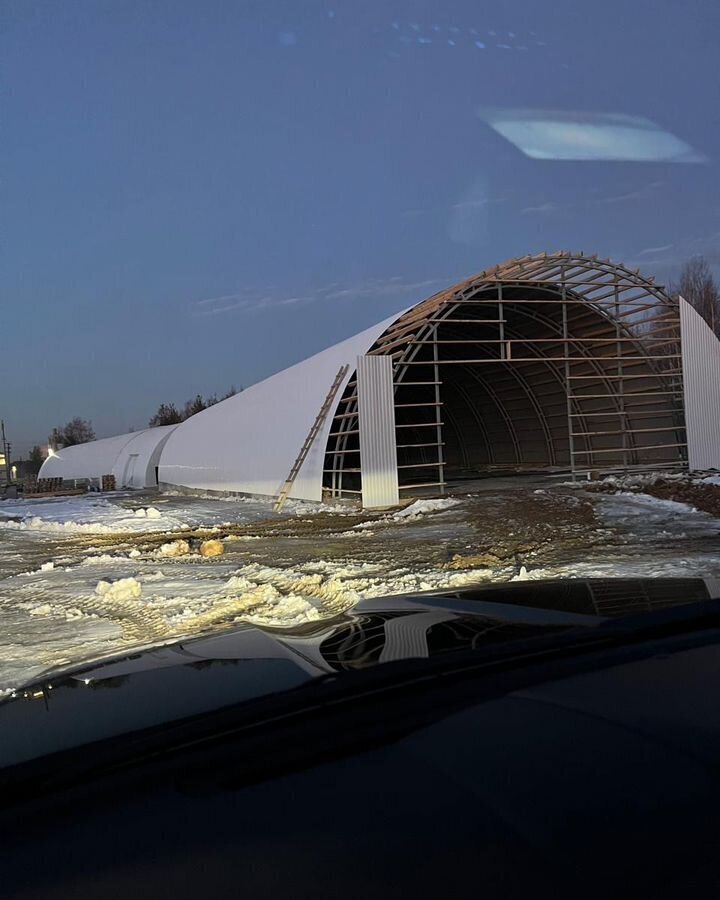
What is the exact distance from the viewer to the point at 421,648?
96.0 inches

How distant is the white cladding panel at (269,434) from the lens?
69.6 feet

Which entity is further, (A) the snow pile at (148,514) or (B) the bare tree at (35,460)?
(B) the bare tree at (35,460)

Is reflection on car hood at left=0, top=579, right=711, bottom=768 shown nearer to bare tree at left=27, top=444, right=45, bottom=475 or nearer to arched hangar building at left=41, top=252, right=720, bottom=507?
arched hangar building at left=41, top=252, right=720, bottom=507

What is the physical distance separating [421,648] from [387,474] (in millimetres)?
17084

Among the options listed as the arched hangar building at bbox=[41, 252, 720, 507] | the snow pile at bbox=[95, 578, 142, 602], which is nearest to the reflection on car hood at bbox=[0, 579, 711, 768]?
the snow pile at bbox=[95, 578, 142, 602]

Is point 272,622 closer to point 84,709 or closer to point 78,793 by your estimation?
point 84,709

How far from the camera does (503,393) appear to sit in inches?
1187

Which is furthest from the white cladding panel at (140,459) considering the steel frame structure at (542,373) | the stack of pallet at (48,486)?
the steel frame structure at (542,373)

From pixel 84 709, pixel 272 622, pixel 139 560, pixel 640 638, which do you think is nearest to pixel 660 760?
pixel 640 638

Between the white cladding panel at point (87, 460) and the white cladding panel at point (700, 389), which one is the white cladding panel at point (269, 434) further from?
the white cladding panel at point (87, 460)

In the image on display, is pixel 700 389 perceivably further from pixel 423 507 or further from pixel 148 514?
pixel 148 514

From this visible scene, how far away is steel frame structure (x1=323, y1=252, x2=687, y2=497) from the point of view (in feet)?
67.7

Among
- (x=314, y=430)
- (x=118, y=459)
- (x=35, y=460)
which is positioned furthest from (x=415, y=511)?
(x=35, y=460)

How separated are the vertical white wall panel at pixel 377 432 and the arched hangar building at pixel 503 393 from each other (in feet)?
0.10
